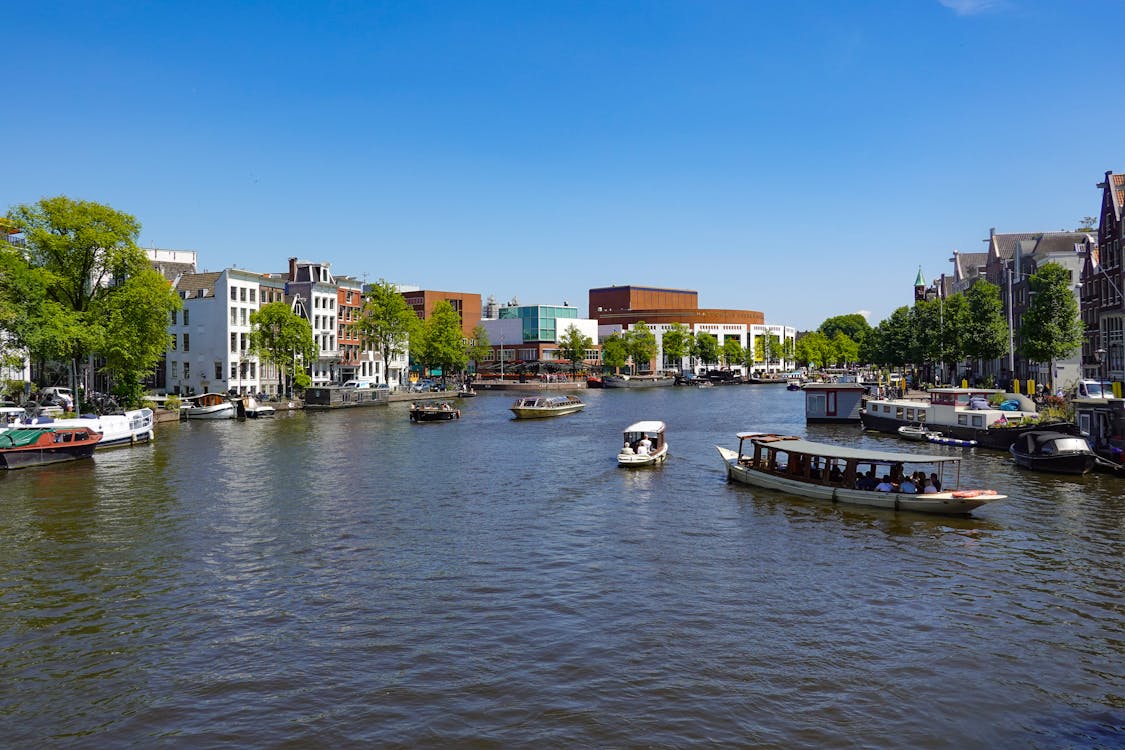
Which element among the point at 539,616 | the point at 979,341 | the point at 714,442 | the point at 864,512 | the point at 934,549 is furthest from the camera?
the point at 979,341

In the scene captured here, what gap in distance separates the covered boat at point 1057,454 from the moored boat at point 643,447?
23.9 meters

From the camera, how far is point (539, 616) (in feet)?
79.2

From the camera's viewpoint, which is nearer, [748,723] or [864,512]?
[748,723]

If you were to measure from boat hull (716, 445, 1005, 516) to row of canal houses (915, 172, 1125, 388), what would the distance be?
137 feet

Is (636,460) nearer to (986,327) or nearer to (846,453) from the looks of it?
(846,453)

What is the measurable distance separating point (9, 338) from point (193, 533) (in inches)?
1916

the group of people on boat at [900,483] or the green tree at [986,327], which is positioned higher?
the green tree at [986,327]

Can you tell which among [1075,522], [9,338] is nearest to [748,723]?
[1075,522]

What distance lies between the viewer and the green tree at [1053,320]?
258ft

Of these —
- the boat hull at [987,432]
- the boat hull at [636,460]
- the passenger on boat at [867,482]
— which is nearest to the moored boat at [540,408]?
the boat hull at [987,432]

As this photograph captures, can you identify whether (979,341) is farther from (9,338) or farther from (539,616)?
(9,338)

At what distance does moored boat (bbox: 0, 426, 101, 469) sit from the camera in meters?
53.1

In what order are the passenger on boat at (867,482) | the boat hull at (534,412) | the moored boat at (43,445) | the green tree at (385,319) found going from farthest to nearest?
the green tree at (385,319), the boat hull at (534,412), the moored boat at (43,445), the passenger on boat at (867,482)

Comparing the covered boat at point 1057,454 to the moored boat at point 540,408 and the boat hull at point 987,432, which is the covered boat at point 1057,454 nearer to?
the boat hull at point 987,432
